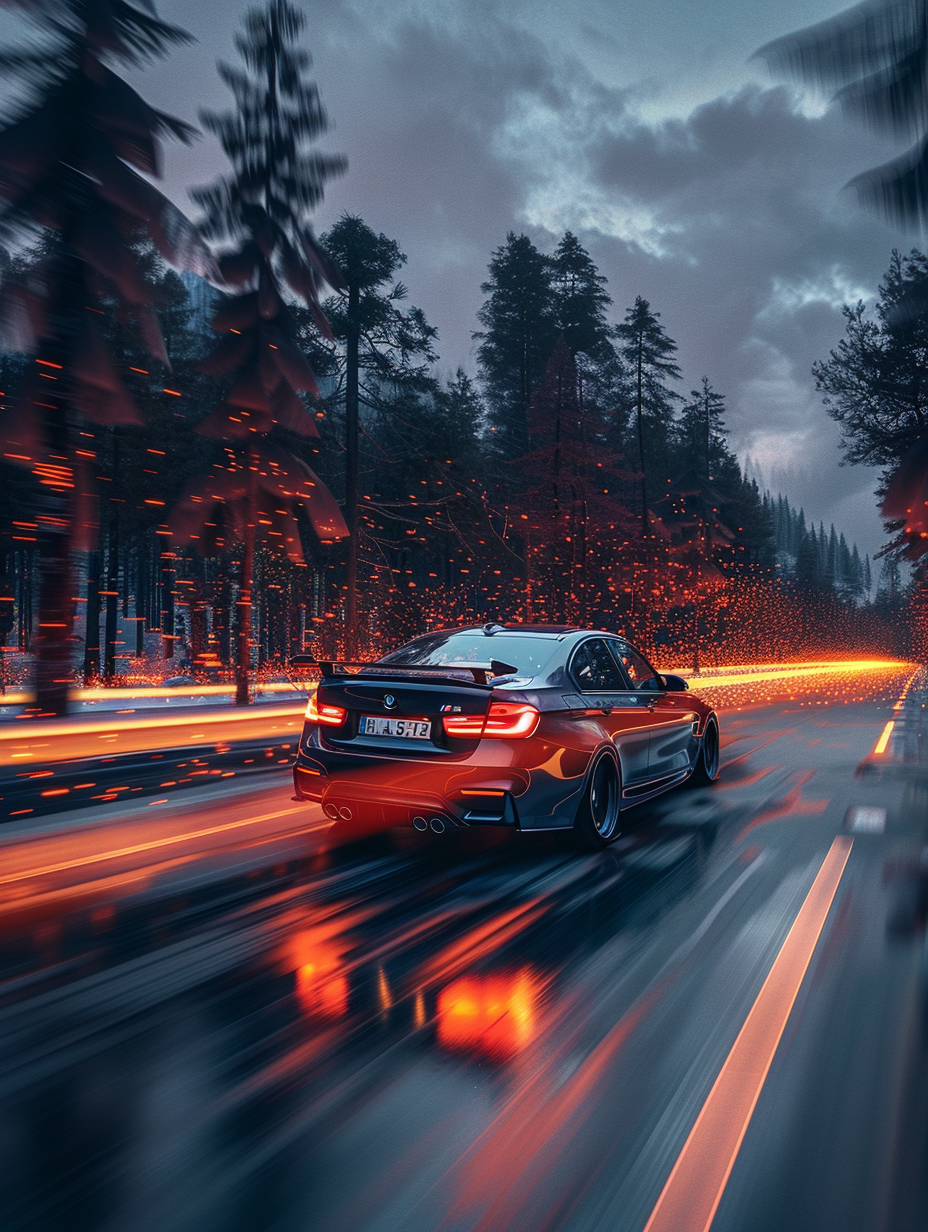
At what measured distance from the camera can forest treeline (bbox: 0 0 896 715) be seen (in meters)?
13.4

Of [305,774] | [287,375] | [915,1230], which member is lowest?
[915,1230]

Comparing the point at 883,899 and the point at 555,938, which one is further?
the point at 883,899

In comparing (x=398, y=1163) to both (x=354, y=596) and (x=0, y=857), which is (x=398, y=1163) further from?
(x=354, y=596)

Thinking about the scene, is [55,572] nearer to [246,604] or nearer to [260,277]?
[246,604]

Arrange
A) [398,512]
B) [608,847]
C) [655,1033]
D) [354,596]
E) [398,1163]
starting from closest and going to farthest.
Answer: [398,1163] < [655,1033] < [608,847] < [354,596] < [398,512]

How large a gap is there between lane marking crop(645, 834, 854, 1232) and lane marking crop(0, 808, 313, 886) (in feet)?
13.8

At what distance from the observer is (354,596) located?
27.0 metres

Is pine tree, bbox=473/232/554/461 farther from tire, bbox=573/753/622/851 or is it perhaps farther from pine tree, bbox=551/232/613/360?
tire, bbox=573/753/622/851

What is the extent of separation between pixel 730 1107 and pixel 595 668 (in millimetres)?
4616

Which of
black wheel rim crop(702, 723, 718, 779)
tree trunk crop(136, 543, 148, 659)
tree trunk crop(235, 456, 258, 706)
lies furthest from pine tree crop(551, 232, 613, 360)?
black wheel rim crop(702, 723, 718, 779)

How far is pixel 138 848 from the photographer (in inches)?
271

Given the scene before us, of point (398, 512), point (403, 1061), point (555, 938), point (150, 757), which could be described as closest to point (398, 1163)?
point (403, 1061)

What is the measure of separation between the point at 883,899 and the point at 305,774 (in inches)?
144

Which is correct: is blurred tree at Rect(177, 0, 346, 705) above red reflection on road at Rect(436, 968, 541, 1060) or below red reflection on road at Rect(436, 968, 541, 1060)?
above
